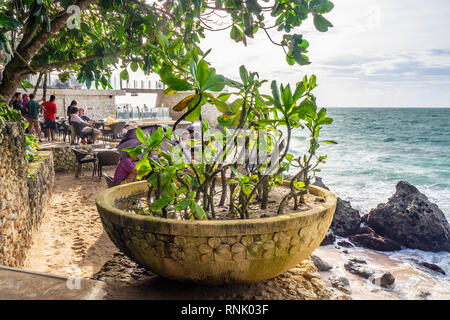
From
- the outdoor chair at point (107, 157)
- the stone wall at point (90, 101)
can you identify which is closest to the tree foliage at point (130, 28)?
the outdoor chair at point (107, 157)

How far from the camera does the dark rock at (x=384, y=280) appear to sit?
5.27 metres

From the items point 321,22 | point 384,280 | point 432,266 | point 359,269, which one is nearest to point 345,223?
point 432,266

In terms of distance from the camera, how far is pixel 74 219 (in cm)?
384

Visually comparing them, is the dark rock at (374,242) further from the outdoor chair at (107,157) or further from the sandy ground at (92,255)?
the outdoor chair at (107,157)

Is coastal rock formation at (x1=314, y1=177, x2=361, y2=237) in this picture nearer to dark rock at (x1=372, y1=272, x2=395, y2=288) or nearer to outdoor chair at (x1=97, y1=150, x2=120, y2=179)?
dark rock at (x1=372, y1=272, x2=395, y2=288)

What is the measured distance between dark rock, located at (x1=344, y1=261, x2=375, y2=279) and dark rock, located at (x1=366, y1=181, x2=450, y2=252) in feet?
6.25

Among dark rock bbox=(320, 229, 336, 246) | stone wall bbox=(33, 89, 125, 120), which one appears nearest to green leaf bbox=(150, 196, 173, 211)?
dark rock bbox=(320, 229, 336, 246)

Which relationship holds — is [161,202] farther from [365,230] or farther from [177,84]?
[365,230]

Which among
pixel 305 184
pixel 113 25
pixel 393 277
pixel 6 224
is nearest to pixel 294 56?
pixel 305 184

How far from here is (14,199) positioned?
237cm

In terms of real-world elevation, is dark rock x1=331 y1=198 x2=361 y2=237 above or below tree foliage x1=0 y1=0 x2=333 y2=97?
below

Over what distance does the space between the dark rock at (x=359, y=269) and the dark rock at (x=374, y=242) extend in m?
1.34

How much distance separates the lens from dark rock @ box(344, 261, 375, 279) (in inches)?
217

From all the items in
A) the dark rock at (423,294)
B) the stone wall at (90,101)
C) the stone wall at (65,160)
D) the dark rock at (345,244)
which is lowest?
the dark rock at (423,294)
